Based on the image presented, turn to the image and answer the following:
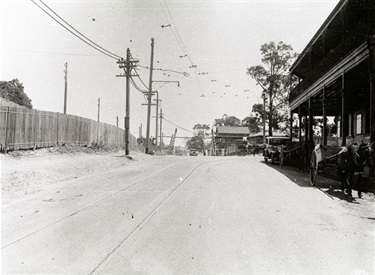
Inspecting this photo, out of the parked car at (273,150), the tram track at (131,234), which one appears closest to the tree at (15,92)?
the parked car at (273,150)

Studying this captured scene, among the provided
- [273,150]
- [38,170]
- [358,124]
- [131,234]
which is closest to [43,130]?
[38,170]

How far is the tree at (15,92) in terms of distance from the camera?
45469 millimetres

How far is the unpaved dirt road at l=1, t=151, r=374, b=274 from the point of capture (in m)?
4.48

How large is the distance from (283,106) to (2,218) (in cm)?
4786

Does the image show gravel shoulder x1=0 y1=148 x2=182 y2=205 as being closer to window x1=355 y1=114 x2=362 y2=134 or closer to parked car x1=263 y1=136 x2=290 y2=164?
parked car x1=263 y1=136 x2=290 y2=164

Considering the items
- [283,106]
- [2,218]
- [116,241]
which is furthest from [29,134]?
[283,106]

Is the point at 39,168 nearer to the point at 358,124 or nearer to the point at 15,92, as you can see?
the point at 358,124

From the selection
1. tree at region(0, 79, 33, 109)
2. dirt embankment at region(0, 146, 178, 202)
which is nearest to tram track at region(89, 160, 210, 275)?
dirt embankment at region(0, 146, 178, 202)

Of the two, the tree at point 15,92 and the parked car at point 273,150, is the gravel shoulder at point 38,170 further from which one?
the tree at point 15,92

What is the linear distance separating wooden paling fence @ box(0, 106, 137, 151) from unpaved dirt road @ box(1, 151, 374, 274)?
486 cm

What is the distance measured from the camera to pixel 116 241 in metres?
5.39

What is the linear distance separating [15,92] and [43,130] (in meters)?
34.1

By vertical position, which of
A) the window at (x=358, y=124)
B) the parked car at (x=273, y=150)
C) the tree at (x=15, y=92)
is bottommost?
the parked car at (x=273, y=150)

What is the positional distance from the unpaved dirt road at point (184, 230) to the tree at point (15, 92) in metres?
39.4
